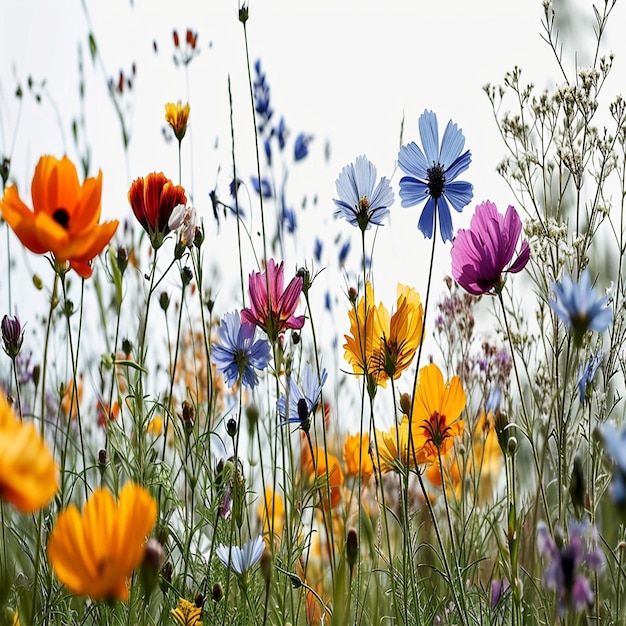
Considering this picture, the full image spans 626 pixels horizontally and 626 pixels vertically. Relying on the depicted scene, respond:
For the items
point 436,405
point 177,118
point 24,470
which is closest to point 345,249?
point 177,118

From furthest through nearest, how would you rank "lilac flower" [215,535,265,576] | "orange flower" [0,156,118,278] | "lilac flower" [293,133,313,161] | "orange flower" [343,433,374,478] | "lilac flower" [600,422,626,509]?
"lilac flower" [293,133,313,161], "orange flower" [343,433,374,478], "lilac flower" [215,535,265,576], "orange flower" [0,156,118,278], "lilac flower" [600,422,626,509]

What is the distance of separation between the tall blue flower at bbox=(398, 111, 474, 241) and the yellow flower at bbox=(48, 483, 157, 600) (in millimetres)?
Answer: 480

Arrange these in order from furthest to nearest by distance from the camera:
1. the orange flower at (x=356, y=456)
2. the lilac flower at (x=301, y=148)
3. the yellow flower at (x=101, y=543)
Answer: the lilac flower at (x=301, y=148) < the orange flower at (x=356, y=456) < the yellow flower at (x=101, y=543)

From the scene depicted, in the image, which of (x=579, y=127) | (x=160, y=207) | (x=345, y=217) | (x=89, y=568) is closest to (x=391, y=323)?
(x=345, y=217)

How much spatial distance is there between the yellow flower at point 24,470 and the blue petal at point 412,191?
1.84 ft

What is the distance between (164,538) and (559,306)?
0.53 m

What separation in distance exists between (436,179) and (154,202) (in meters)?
0.31

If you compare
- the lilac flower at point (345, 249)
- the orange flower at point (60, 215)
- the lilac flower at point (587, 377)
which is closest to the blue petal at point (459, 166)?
the lilac flower at point (587, 377)

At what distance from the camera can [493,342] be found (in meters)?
1.42

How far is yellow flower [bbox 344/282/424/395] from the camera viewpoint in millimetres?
891

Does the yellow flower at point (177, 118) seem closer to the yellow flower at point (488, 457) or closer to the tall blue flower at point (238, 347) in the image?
the tall blue flower at point (238, 347)

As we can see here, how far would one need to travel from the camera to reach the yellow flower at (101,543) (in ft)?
1.43

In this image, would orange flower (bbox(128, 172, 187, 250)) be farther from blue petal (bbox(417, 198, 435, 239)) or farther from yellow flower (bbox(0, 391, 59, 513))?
yellow flower (bbox(0, 391, 59, 513))

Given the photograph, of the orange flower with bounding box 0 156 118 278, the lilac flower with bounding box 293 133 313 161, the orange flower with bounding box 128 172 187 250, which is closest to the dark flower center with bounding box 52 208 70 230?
the orange flower with bounding box 0 156 118 278
